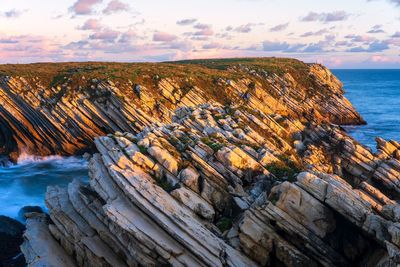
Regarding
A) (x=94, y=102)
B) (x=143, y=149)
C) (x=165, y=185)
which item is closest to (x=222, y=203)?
(x=165, y=185)

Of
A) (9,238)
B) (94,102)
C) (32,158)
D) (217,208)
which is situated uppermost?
(217,208)

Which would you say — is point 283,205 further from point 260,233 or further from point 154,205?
point 154,205

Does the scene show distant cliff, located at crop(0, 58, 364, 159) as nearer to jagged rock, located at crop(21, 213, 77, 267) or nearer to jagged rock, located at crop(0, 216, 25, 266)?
jagged rock, located at crop(0, 216, 25, 266)

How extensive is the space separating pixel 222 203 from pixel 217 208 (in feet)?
1.42

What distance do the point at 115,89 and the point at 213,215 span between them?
46961 mm

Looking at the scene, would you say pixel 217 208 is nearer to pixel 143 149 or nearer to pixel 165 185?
pixel 165 185

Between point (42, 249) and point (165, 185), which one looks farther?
point (42, 249)

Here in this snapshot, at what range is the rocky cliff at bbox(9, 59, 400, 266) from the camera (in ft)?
72.6

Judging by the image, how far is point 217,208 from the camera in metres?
25.1

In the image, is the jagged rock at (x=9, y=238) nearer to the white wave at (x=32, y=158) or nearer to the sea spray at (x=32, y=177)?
the sea spray at (x=32, y=177)

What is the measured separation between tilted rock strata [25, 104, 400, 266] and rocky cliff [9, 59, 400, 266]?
0.07m

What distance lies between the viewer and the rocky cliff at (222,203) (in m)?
22.1

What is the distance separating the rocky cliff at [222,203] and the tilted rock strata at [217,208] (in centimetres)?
7

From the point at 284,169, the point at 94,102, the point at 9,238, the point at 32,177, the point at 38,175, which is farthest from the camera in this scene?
the point at 94,102
